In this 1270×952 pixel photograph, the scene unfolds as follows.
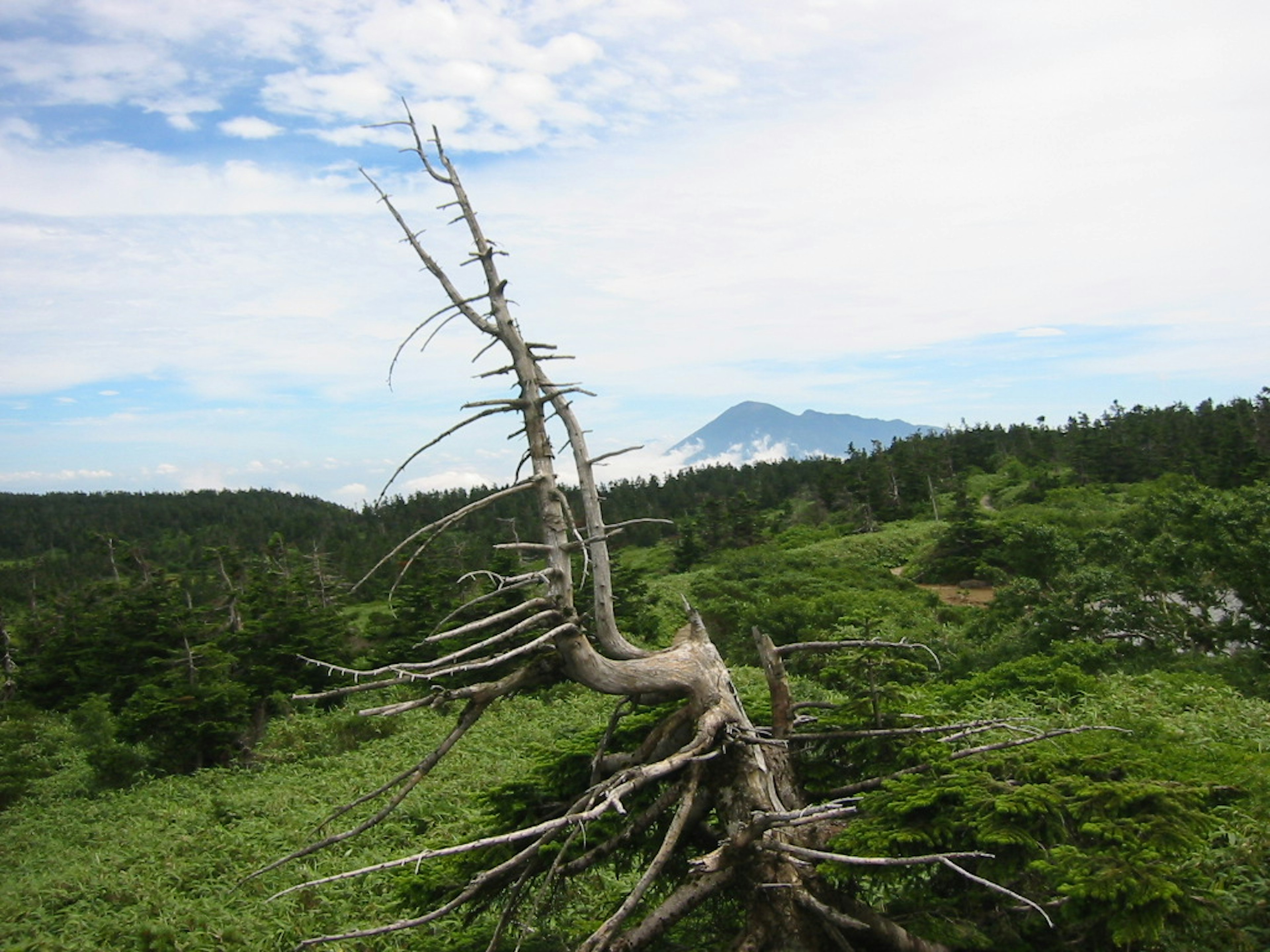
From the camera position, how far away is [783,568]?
33.4 meters

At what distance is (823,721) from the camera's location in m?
5.02

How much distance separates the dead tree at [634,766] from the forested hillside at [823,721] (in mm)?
203

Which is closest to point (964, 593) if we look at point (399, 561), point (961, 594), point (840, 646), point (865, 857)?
point (961, 594)

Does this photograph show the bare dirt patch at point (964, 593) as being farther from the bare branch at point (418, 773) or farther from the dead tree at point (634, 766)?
the bare branch at point (418, 773)

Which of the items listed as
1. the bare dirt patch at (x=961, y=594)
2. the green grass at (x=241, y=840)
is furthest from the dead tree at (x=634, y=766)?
the bare dirt patch at (x=961, y=594)

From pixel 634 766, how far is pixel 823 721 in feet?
3.97

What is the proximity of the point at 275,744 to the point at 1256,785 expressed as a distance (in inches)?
778

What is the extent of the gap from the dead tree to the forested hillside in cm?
20

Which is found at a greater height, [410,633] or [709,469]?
[709,469]

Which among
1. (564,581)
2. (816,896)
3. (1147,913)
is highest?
(564,581)

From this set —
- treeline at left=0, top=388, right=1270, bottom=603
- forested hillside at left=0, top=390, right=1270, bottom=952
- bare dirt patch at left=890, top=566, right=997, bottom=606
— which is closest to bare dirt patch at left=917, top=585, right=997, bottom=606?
bare dirt patch at left=890, top=566, right=997, bottom=606

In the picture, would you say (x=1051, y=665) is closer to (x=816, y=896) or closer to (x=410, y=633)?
(x=816, y=896)

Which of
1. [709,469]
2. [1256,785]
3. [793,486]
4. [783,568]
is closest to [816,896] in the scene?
[1256,785]

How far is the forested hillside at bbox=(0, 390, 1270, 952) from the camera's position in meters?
3.96
